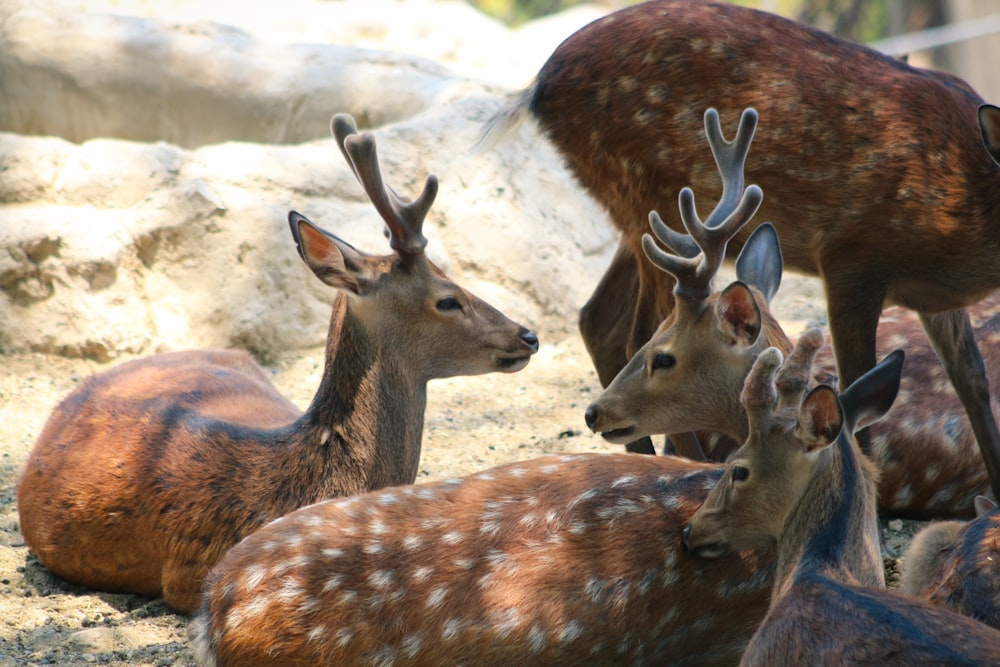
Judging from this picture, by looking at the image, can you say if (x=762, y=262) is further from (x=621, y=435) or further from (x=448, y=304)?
(x=448, y=304)

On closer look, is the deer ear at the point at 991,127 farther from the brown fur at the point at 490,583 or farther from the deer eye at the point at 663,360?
the brown fur at the point at 490,583

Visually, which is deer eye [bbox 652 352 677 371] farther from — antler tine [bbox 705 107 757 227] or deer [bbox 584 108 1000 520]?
antler tine [bbox 705 107 757 227]

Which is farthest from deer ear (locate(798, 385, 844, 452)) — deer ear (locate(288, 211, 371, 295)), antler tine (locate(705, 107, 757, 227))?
deer ear (locate(288, 211, 371, 295))

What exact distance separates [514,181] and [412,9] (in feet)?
16.0

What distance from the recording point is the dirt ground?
416 cm

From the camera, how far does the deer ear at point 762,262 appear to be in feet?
14.9

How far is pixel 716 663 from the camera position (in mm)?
3750

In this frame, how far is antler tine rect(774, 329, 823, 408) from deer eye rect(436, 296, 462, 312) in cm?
159

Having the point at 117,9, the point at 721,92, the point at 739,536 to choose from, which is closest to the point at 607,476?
the point at 739,536

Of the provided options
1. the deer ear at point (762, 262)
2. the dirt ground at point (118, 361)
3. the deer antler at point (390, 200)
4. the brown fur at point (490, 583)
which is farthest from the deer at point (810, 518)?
the deer antler at point (390, 200)

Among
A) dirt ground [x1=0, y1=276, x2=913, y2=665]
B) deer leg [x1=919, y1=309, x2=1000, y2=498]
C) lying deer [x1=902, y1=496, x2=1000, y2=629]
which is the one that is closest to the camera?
lying deer [x1=902, y1=496, x2=1000, y2=629]

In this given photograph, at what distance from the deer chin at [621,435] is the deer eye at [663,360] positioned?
0.80 ft

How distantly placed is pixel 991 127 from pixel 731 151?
2.98 feet

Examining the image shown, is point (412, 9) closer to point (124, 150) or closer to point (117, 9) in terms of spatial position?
point (117, 9)
